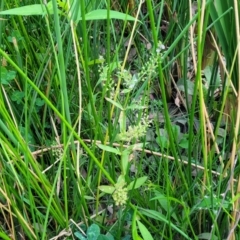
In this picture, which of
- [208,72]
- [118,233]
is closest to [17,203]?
[118,233]

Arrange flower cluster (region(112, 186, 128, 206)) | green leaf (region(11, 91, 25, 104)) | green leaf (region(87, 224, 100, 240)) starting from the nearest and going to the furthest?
flower cluster (region(112, 186, 128, 206)) → green leaf (region(87, 224, 100, 240)) → green leaf (region(11, 91, 25, 104))

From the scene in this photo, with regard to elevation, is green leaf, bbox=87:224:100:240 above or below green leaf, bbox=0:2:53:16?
below

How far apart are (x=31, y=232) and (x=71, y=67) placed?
0.46 m

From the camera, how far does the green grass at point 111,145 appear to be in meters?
0.76

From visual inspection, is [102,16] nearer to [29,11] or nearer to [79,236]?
[29,11]

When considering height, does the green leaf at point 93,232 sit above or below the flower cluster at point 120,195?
below

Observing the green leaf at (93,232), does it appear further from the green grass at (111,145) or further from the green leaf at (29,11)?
the green leaf at (29,11)

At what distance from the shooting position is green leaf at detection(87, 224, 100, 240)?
0.85m

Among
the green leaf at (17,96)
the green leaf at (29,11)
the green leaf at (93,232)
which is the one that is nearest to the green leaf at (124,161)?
the green leaf at (93,232)

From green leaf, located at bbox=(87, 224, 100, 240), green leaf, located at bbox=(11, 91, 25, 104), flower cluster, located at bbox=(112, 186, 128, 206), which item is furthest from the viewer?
green leaf, located at bbox=(11, 91, 25, 104)

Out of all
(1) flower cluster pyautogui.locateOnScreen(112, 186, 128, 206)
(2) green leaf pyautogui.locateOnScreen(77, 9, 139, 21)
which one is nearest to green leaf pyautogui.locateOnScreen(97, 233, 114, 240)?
(1) flower cluster pyautogui.locateOnScreen(112, 186, 128, 206)

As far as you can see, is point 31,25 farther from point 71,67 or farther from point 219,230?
point 219,230

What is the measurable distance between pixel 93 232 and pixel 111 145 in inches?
6.4

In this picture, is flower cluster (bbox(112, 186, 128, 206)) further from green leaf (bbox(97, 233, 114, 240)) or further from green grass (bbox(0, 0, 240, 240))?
green leaf (bbox(97, 233, 114, 240))
